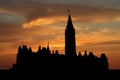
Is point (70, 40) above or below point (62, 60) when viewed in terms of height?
above

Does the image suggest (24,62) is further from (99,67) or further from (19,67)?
(99,67)

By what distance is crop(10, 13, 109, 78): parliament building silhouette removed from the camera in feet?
502

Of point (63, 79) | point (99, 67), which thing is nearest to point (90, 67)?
point (99, 67)

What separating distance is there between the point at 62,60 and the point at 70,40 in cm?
865

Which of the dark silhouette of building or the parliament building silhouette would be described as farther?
the dark silhouette of building

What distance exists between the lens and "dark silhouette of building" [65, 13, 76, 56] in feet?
524

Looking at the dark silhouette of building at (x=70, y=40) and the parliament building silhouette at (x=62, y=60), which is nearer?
the parliament building silhouette at (x=62, y=60)

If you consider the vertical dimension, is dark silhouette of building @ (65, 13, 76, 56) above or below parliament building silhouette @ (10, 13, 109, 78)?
above

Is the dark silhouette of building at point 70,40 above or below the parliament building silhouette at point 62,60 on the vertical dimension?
above

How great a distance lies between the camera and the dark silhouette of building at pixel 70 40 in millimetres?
159625

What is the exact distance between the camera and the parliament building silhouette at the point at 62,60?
153m

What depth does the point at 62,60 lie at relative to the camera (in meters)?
160

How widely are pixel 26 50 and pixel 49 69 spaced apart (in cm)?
1156

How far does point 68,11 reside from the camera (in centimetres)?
17062
